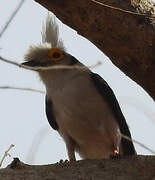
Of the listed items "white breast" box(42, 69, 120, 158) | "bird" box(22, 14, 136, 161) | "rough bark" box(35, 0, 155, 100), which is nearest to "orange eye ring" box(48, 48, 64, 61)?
"bird" box(22, 14, 136, 161)

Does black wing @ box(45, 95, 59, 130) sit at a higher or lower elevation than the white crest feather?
lower

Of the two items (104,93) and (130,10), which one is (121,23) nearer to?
(130,10)

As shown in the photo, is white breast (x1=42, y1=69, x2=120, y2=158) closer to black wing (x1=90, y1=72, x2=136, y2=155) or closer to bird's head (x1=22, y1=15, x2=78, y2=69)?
black wing (x1=90, y1=72, x2=136, y2=155)

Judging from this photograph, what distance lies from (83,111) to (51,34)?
1.31 m

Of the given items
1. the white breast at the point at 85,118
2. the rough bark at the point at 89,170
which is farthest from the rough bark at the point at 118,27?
the white breast at the point at 85,118

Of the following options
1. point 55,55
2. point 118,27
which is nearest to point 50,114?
point 55,55

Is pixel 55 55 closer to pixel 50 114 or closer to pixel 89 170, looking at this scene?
pixel 50 114

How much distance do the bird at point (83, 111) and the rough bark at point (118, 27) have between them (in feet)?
3.15

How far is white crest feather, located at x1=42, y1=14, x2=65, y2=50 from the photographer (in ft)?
18.4

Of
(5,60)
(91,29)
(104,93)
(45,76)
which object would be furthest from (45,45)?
(5,60)

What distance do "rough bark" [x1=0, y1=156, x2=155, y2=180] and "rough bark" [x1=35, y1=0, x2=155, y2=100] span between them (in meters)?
0.78

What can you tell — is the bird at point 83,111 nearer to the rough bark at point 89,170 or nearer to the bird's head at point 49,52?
the bird's head at point 49,52

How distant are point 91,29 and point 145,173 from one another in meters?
1.32

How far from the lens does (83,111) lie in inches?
198
